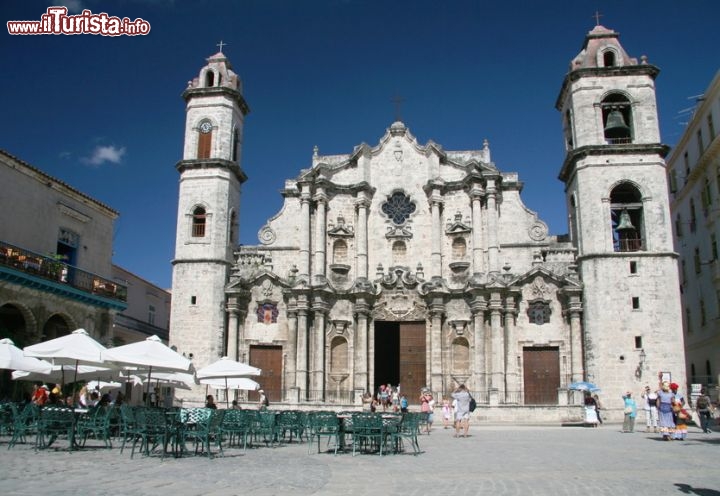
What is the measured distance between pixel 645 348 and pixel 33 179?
2604cm

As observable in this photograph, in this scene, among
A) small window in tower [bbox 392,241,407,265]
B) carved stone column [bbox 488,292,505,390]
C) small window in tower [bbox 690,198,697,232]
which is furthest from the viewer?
small window in tower [bbox 690,198,697,232]

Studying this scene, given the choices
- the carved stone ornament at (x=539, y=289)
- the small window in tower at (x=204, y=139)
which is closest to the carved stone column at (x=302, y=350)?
the small window in tower at (x=204, y=139)

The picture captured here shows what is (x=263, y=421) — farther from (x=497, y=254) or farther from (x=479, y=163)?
(x=479, y=163)

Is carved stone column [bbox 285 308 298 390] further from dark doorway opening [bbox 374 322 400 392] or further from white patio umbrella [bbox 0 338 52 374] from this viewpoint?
white patio umbrella [bbox 0 338 52 374]

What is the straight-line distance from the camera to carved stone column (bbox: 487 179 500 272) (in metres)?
32.5

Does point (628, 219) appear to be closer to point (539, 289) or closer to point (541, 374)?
point (539, 289)

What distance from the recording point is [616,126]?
30906 mm

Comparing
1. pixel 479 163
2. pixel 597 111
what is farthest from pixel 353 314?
pixel 597 111

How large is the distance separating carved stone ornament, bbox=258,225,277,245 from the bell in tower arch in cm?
1661

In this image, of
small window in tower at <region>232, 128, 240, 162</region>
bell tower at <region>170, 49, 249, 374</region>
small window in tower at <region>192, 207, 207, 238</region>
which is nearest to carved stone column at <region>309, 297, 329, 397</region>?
bell tower at <region>170, 49, 249, 374</region>

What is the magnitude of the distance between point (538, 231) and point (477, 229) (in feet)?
9.71

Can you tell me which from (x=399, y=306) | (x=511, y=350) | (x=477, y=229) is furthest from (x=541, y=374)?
(x=477, y=229)

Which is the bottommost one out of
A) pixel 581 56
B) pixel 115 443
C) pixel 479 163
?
pixel 115 443

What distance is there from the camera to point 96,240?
3167 centimetres
